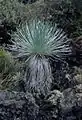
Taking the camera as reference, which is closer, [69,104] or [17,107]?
[17,107]

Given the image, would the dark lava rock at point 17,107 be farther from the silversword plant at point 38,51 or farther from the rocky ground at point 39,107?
the silversword plant at point 38,51

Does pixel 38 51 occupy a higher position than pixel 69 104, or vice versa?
pixel 38 51

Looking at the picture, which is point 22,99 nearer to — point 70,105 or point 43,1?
point 70,105

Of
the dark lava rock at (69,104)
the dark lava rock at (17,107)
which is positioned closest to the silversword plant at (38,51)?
the dark lava rock at (69,104)

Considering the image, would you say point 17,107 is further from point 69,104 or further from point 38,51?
point 38,51

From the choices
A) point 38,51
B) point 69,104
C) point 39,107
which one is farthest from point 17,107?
point 38,51

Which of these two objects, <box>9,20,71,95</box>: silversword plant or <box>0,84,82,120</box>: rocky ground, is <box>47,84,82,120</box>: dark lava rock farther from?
<box>9,20,71,95</box>: silversword plant

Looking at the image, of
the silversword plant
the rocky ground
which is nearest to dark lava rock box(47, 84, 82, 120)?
the rocky ground

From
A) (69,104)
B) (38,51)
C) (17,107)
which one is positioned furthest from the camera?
(38,51)

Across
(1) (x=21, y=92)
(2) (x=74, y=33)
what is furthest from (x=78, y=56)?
(1) (x=21, y=92)

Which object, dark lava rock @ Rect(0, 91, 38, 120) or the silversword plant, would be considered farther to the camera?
the silversword plant

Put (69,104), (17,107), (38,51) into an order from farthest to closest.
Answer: (38,51)
(69,104)
(17,107)
